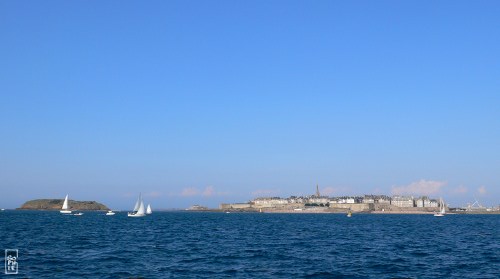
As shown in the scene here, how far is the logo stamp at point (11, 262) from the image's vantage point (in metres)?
33.9

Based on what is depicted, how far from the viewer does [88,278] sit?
32.2 metres

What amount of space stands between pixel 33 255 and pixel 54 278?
1347 centimetres

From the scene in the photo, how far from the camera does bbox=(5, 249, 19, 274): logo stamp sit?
33.9 m

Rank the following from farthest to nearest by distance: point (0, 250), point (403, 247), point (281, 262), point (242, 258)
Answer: point (403, 247)
point (0, 250)
point (242, 258)
point (281, 262)

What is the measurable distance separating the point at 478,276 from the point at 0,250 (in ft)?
143

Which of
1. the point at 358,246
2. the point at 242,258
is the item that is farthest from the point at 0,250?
the point at 358,246

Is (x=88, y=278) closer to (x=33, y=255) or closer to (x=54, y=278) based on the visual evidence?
(x=54, y=278)

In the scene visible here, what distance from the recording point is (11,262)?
1486 inches

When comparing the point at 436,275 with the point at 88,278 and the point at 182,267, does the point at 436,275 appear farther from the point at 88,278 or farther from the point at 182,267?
the point at 88,278

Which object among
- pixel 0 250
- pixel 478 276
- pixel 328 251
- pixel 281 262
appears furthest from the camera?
pixel 328 251

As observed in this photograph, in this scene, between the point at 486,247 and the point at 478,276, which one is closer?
the point at 478,276

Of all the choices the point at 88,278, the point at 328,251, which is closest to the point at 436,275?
the point at 328,251

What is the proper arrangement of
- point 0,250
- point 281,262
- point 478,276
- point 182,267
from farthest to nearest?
point 0,250, point 281,262, point 182,267, point 478,276

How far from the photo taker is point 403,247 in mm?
55781
